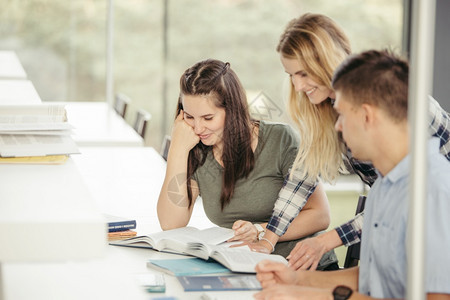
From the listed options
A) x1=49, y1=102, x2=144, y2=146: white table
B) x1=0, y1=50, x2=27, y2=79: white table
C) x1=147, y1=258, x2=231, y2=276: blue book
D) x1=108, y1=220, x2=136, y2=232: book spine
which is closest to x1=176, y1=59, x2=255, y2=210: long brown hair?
x1=108, y1=220, x2=136, y2=232: book spine

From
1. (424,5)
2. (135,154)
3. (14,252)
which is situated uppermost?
(424,5)

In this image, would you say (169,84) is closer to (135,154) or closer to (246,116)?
(135,154)

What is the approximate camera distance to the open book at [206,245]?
1.96 m

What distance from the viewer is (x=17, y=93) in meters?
3.10

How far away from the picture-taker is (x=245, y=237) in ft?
7.32

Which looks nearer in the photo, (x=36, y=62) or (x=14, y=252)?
(x=14, y=252)

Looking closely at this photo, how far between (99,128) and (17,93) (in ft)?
3.86

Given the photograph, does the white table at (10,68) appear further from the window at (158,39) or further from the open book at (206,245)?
the open book at (206,245)

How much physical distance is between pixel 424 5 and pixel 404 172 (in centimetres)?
56

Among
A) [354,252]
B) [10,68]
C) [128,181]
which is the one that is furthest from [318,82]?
[10,68]

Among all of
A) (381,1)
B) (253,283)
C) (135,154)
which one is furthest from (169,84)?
(253,283)

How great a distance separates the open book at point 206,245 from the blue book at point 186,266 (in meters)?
0.02

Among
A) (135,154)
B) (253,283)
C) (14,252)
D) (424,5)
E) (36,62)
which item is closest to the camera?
(424,5)

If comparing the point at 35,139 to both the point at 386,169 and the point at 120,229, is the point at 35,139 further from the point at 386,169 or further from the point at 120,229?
the point at 386,169
